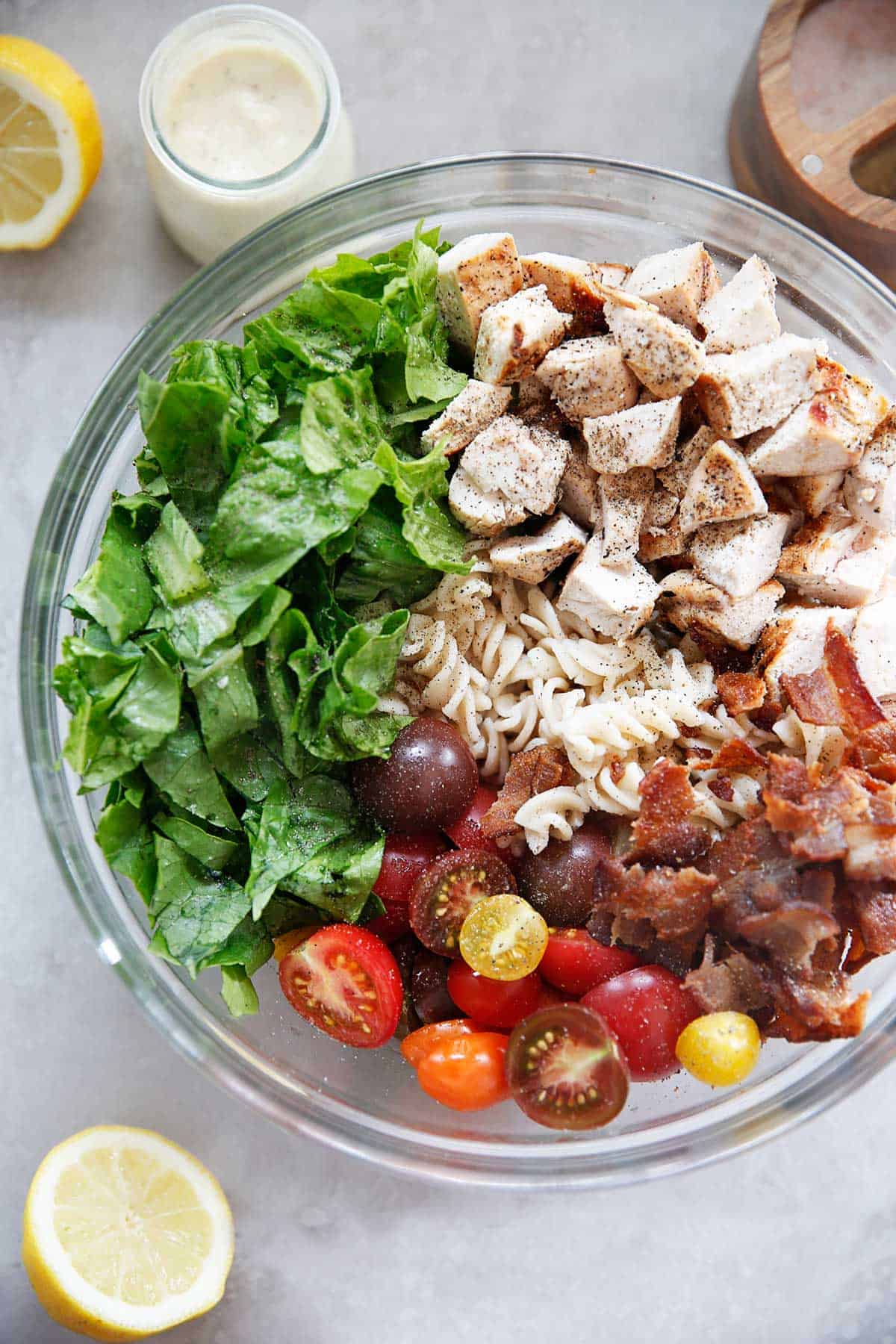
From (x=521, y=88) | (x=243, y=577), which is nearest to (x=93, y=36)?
(x=521, y=88)

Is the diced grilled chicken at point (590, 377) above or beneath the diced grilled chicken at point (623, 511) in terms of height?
above

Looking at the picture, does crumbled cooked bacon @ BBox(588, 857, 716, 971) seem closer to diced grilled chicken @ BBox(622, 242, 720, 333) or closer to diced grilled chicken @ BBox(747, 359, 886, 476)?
diced grilled chicken @ BBox(747, 359, 886, 476)

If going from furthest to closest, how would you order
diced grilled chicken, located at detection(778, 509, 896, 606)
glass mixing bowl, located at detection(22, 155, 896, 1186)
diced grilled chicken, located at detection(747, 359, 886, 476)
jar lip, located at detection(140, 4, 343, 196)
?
jar lip, located at detection(140, 4, 343, 196), glass mixing bowl, located at detection(22, 155, 896, 1186), diced grilled chicken, located at detection(778, 509, 896, 606), diced grilled chicken, located at detection(747, 359, 886, 476)

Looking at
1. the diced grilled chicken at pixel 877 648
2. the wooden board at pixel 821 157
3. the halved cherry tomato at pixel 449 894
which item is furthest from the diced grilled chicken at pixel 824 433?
the halved cherry tomato at pixel 449 894

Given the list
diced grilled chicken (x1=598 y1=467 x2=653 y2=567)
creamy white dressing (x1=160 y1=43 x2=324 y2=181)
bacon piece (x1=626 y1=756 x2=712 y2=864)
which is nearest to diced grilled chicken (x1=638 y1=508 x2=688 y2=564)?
diced grilled chicken (x1=598 y1=467 x2=653 y2=567)

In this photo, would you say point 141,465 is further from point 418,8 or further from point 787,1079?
Answer: point 787,1079

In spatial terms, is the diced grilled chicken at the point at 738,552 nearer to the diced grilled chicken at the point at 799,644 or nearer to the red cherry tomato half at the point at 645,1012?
the diced grilled chicken at the point at 799,644

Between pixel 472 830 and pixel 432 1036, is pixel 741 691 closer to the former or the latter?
pixel 472 830
